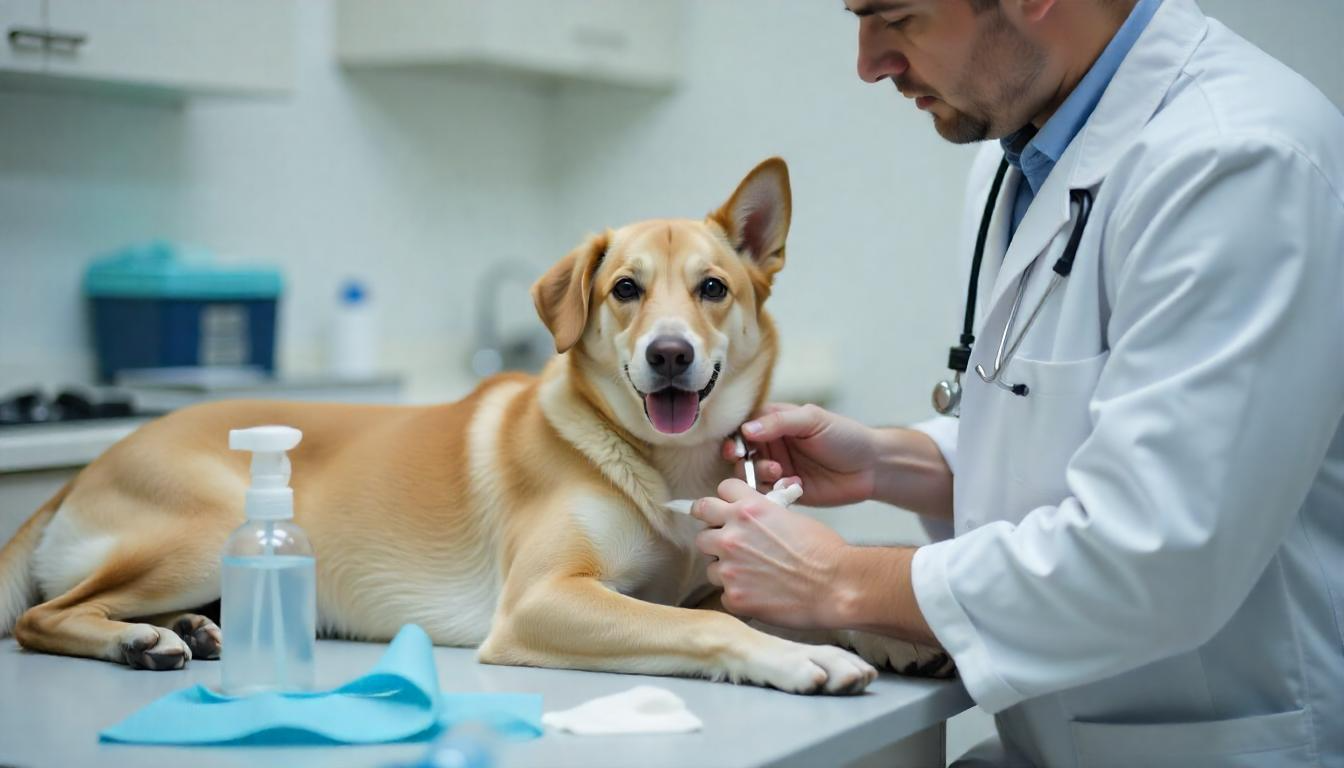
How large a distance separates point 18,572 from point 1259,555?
1.56 m

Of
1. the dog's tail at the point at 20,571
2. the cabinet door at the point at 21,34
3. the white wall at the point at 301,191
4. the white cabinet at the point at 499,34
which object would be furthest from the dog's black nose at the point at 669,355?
the white cabinet at the point at 499,34

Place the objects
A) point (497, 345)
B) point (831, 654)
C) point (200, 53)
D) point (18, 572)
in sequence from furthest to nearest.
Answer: point (497, 345)
point (200, 53)
point (18, 572)
point (831, 654)

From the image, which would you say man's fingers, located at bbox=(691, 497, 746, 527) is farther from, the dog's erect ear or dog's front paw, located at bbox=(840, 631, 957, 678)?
the dog's erect ear

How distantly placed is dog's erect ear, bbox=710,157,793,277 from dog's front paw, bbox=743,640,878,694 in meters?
0.72

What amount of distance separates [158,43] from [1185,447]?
2.78m

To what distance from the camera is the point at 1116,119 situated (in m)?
1.40

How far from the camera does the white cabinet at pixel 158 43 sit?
2.84 meters

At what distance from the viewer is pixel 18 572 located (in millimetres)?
1700

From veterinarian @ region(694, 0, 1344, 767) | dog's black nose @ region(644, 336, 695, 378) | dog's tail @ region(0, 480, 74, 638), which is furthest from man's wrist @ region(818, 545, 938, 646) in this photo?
dog's tail @ region(0, 480, 74, 638)

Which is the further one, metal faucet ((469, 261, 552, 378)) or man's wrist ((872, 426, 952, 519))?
metal faucet ((469, 261, 552, 378))

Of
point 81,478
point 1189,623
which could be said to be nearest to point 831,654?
point 1189,623

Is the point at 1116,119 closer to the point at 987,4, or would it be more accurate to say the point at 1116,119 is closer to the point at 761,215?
the point at 987,4

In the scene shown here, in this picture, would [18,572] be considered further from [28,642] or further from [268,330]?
[268,330]

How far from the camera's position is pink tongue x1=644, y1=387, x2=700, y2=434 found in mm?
1661
